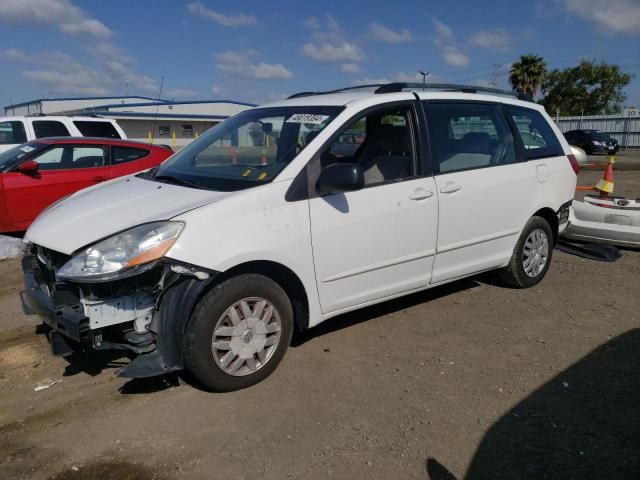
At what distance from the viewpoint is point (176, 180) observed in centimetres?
402

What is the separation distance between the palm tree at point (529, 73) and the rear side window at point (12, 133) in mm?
43894

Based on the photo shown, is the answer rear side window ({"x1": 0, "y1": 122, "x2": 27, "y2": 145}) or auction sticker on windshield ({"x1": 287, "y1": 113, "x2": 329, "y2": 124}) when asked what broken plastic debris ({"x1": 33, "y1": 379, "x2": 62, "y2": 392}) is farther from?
rear side window ({"x1": 0, "y1": 122, "x2": 27, "y2": 145})

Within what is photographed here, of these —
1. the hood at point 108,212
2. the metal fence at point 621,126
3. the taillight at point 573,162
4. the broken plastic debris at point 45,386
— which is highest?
the hood at point 108,212

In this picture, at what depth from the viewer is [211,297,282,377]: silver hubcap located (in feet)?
11.2

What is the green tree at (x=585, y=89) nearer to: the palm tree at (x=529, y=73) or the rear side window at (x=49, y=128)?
the palm tree at (x=529, y=73)

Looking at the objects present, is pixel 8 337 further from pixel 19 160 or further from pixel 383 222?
pixel 19 160

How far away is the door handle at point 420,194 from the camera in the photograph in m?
4.19

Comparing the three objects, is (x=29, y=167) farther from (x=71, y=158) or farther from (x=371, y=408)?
(x=371, y=408)

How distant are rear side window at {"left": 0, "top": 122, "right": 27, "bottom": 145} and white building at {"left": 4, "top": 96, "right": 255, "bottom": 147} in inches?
928

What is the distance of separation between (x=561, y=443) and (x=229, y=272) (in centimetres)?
207

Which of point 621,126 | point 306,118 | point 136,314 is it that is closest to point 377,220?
point 306,118

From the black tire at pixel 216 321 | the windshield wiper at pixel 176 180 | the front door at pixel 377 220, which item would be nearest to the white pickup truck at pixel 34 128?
the windshield wiper at pixel 176 180

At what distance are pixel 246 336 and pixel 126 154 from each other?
610 cm

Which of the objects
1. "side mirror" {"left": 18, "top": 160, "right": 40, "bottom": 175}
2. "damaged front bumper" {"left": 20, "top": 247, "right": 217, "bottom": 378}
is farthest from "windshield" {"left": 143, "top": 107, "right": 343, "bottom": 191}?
"side mirror" {"left": 18, "top": 160, "right": 40, "bottom": 175}
